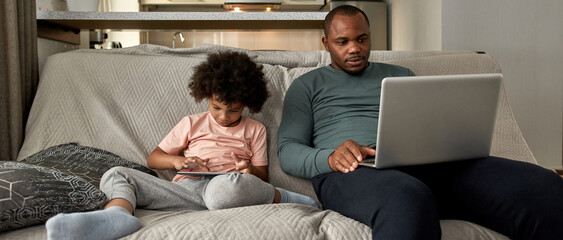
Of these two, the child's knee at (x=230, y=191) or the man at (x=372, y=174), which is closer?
the man at (x=372, y=174)

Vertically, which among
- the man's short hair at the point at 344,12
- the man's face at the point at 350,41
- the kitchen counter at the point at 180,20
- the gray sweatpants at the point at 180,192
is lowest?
the gray sweatpants at the point at 180,192

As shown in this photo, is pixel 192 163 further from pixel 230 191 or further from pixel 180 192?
pixel 230 191

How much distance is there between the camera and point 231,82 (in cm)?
163

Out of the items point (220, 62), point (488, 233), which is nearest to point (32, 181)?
point (220, 62)

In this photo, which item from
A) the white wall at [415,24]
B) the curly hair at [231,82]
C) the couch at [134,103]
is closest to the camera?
the curly hair at [231,82]

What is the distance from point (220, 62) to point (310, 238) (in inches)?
30.5

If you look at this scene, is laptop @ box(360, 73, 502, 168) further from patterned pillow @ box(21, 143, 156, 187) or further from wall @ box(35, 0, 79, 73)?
wall @ box(35, 0, 79, 73)

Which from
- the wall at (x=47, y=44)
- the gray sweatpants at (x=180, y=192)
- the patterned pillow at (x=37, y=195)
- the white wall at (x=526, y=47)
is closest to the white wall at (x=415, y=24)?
the white wall at (x=526, y=47)

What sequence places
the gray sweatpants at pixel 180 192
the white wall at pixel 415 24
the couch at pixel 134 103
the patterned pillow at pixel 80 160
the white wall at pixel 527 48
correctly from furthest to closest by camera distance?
the white wall at pixel 415 24 < the white wall at pixel 527 48 < the couch at pixel 134 103 < the patterned pillow at pixel 80 160 < the gray sweatpants at pixel 180 192

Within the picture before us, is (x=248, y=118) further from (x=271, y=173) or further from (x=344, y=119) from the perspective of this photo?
(x=344, y=119)

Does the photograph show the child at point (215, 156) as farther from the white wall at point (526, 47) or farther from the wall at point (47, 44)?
the white wall at point (526, 47)

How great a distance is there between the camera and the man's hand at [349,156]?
1.31 meters

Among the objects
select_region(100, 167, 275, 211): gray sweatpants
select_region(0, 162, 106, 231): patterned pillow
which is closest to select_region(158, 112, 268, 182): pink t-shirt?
select_region(100, 167, 275, 211): gray sweatpants

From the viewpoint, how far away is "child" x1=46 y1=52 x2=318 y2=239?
4.32ft
